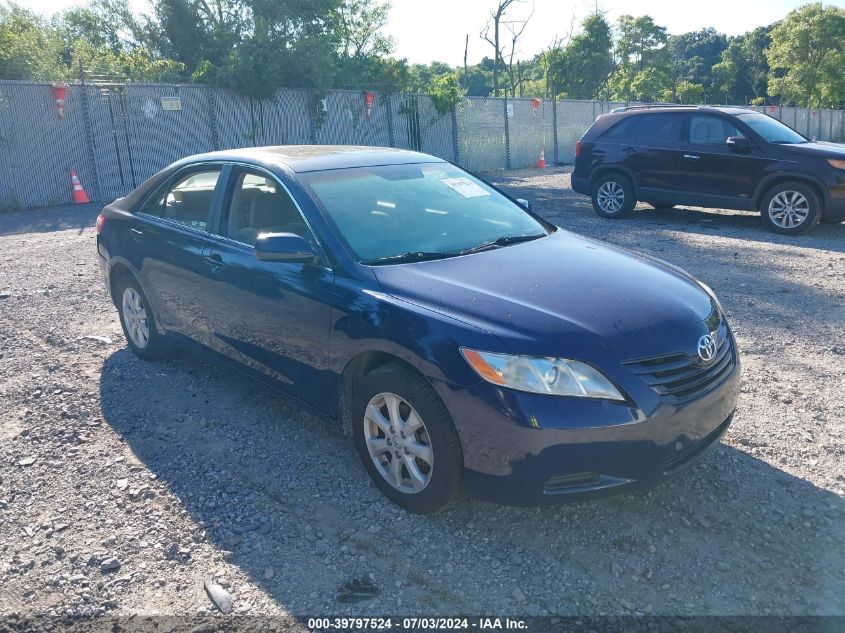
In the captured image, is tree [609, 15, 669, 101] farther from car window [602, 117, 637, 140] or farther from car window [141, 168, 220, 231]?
car window [141, 168, 220, 231]

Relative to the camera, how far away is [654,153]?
11.2m

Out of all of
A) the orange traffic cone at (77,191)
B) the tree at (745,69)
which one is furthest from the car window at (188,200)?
the tree at (745,69)

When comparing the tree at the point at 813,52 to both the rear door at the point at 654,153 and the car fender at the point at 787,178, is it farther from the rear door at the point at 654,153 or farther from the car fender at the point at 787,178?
the car fender at the point at 787,178

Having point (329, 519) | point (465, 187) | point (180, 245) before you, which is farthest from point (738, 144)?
point (329, 519)

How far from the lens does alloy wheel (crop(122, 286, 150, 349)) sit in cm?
534

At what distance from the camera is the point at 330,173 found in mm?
4184

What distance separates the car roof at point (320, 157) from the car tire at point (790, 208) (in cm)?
715

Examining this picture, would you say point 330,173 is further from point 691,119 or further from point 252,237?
point 691,119

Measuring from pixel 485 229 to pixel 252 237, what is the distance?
1.36 meters

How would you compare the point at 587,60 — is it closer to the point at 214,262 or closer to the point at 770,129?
the point at 770,129

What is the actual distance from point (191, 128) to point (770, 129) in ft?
41.9

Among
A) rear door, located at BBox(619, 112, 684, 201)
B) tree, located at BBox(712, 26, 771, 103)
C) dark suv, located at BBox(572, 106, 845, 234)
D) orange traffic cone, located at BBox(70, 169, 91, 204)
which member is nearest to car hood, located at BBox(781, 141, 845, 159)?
dark suv, located at BBox(572, 106, 845, 234)

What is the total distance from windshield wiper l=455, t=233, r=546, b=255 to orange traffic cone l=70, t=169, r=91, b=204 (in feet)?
45.1

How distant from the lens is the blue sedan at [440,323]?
Result: 2.90 m
